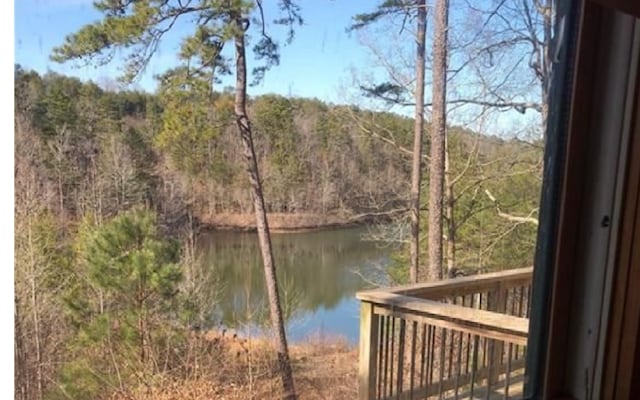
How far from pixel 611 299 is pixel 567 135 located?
336mm

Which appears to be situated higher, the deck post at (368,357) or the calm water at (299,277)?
the calm water at (299,277)

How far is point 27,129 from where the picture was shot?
880mm

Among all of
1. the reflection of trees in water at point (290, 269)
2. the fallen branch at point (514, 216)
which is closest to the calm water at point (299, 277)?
the reflection of trees in water at point (290, 269)

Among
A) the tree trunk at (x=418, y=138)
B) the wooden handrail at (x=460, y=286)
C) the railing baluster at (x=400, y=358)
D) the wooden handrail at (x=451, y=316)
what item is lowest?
the railing baluster at (x=400, y=358)

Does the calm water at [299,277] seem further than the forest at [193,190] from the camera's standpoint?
Yes

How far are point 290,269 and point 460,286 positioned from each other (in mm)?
535

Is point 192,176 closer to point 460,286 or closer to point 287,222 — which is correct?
point 287,222

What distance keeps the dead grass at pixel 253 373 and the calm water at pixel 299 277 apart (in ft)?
0.13

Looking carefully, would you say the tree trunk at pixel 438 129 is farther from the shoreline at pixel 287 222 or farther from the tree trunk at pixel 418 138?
the shoreline at pixel 287 222

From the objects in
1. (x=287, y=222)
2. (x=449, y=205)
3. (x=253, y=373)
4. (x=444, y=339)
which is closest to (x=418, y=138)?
→ (x=449, y=205)

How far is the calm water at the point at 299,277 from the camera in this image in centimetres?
116

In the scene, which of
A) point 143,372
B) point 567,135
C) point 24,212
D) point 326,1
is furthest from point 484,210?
point 24,212

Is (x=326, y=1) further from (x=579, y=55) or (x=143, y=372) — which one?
(x=143, y=372)

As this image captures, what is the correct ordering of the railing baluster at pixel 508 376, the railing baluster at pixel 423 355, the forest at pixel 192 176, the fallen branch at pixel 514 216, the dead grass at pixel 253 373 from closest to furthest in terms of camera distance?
the forest at pixel 192 176 < the dead grass at pixel 253 373 < the fallen branch at pixel 514 216 < the railing baluster at pixel 508 376 < the railing baluster at pixel 423 355
